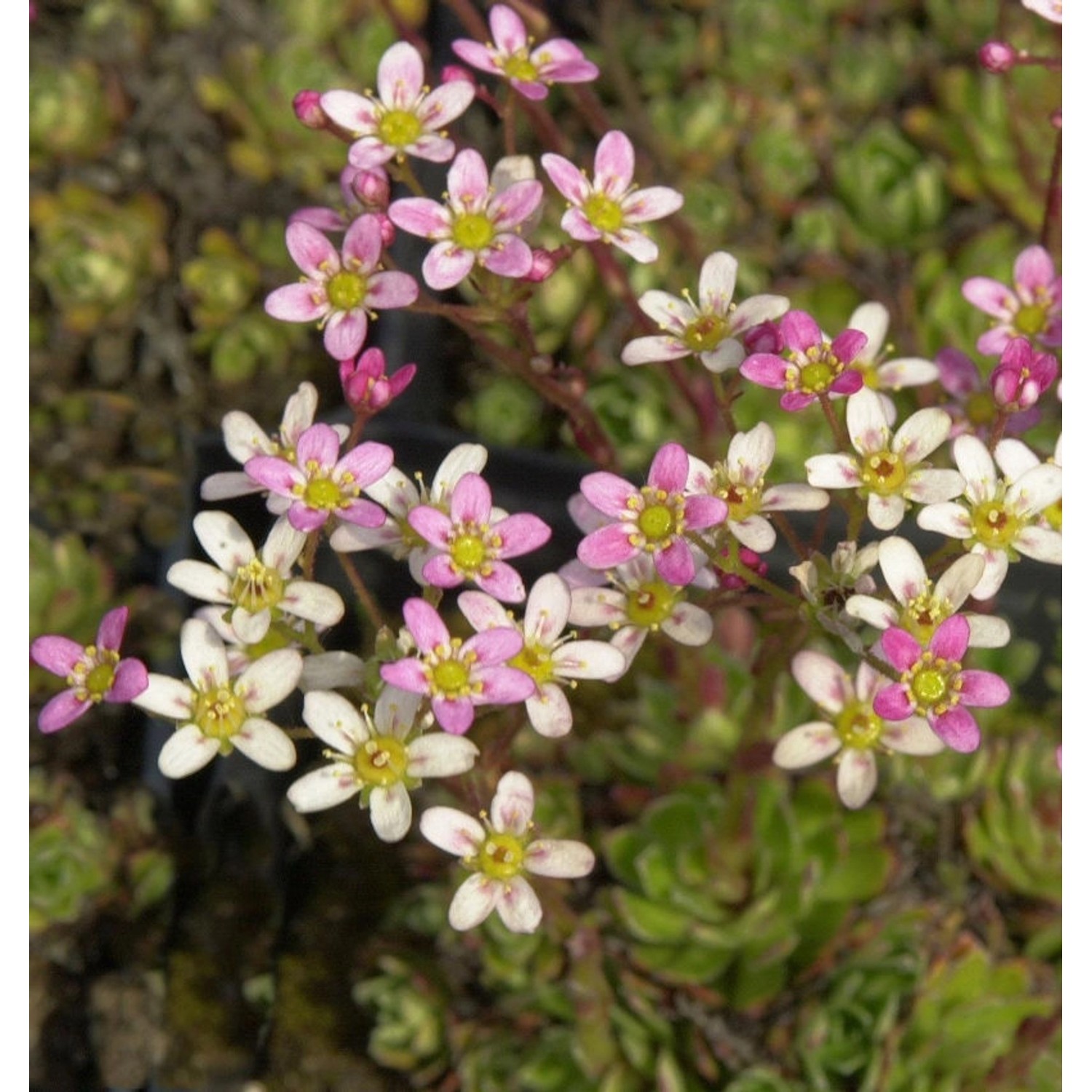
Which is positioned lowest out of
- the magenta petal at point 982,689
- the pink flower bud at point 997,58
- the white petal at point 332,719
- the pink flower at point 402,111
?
the white petal at point 332,719

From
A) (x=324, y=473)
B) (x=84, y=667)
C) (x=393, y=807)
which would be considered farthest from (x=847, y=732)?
(x=84, y=667)

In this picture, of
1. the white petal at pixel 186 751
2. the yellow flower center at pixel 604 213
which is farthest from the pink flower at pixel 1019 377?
the white petal at pixel 186 751

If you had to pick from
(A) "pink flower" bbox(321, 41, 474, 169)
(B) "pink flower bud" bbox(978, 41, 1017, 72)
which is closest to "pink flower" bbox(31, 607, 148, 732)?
(A) "pink flower" bbox(321, 41, 474, 169)

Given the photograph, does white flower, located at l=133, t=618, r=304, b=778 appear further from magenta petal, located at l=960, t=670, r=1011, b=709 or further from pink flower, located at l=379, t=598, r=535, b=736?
magenta petal, located at l=960, t=670, r=1011, b=709

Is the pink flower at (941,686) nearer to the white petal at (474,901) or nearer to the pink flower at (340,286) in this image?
the white petal at (474,901)

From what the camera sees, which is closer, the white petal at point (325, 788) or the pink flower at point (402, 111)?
the white petal at point (325, 788)

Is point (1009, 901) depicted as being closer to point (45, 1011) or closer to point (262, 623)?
point (262, 623)

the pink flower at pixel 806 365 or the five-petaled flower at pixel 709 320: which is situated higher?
the pink flower at pixel 806 365
